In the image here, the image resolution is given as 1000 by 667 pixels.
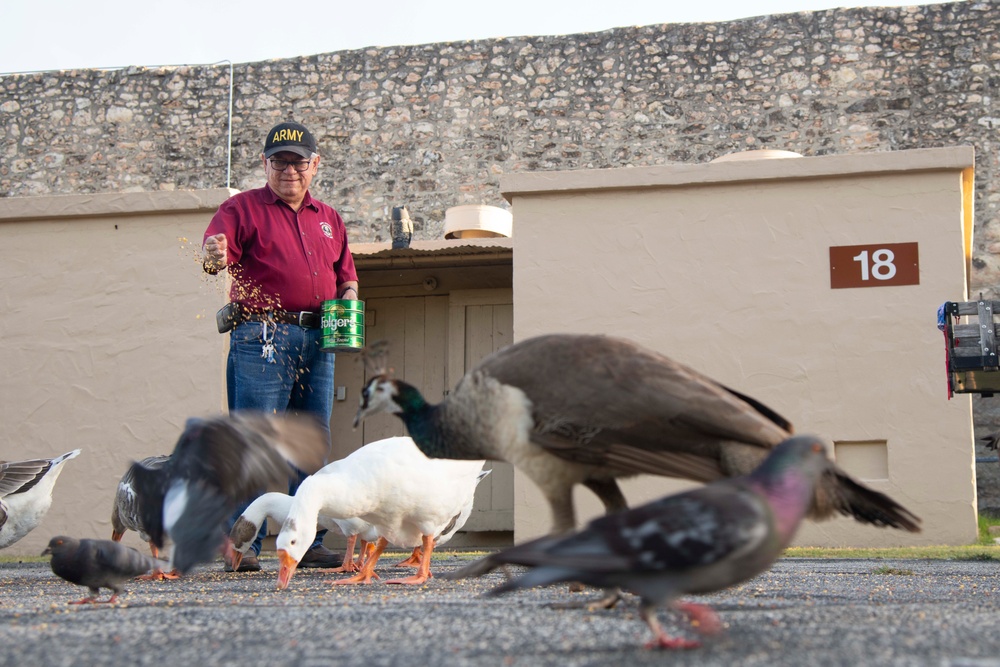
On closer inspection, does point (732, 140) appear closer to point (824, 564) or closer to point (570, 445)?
point (824, 564)

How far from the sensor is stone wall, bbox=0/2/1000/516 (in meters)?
14.5

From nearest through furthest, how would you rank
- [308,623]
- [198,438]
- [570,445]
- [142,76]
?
[308,623]
[570,445]
[198,438]
[142,76]

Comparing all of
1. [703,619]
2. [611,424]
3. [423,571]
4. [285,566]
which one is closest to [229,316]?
[285,566]

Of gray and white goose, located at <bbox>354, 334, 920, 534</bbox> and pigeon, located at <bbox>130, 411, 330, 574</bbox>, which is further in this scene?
pigeon, located at <bbox>130, 411, 330, 574</bbox>

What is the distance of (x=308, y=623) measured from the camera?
342 centimetres

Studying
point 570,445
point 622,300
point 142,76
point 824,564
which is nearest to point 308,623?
point 570,445

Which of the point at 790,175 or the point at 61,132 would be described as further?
the point at 61,132

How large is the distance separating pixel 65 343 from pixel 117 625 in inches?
299

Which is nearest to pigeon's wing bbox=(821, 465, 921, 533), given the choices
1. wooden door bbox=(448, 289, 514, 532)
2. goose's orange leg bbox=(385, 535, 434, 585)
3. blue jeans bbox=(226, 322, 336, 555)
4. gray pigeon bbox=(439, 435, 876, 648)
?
gray pigeon bbox=(439, 435, 876, 648)

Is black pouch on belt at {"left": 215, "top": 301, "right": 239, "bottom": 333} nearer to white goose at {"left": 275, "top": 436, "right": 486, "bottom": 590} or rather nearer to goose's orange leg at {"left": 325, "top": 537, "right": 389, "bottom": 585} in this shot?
white goose at {"left": 275, "top": 436, "right": 486, "bottom": 590}

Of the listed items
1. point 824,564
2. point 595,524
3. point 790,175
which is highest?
point 790,175

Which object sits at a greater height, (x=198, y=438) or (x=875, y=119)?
(x=875, y=119)

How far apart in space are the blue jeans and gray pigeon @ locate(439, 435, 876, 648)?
12.4ft

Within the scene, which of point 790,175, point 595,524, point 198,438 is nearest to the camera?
point 595,524
